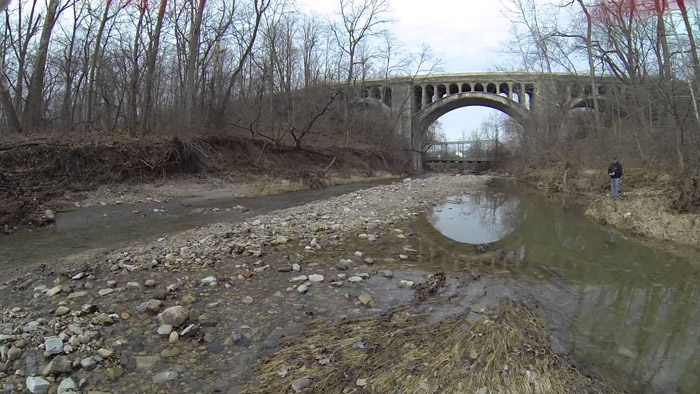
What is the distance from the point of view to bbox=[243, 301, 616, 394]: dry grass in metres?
3.20

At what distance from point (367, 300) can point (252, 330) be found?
1556 mm

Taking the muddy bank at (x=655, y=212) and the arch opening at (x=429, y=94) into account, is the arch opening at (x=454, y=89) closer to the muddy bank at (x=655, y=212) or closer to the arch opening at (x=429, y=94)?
the arch opening at (x=429, y=94)

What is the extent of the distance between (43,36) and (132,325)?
17720 mm

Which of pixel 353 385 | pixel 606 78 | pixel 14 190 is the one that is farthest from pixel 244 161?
pixel 606 78

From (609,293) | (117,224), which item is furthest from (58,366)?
(117,224)

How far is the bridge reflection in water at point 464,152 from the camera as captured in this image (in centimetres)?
7358

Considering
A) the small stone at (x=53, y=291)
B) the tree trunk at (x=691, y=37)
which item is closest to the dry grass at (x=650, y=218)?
the tree trunk at (x=691, y=37)

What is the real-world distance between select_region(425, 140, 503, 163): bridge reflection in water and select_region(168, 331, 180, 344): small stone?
224ft

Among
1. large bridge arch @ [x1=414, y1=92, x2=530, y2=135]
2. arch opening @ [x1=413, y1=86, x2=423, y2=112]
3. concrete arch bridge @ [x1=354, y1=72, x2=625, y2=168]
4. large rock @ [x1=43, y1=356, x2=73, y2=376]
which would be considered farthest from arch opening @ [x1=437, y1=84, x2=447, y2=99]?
large rock @ [x1=43, y1=356, x2=73, y2=376]

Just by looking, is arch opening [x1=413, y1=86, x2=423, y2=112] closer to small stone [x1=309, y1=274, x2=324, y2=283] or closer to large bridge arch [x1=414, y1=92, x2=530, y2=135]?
large bridge arch [x1=414, y1=92, x2=530, y2=135]

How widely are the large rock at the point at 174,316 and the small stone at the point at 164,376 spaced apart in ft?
2.66

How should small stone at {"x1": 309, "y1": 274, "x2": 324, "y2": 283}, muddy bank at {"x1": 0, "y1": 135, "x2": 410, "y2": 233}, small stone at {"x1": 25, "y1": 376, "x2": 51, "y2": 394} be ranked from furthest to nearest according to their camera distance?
muddy bank at {"x1": 0, "y1": 135, "x2": 410, "y2": 233}, small stone at {"x1": 309, "y1": 274, "x2": 324, "y2": 283}, small stone at {"x1": 25, "y1": 376, "x2": 51, "y2": 394}

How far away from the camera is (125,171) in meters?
16.6

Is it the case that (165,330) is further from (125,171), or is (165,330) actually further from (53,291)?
(125,171)
